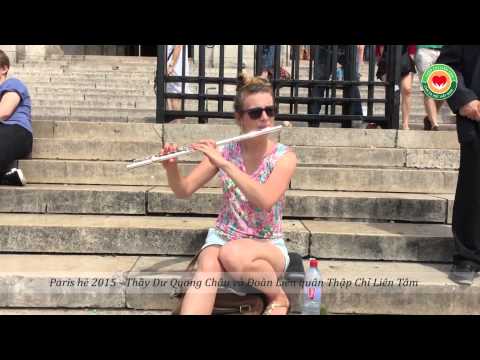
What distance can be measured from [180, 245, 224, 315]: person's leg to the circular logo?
1596mm

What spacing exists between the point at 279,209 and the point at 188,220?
112 cm

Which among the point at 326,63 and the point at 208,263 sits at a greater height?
the point at 326,63

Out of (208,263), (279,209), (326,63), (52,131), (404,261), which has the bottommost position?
(404,261)

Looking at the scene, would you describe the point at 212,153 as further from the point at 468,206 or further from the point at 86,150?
the point at 86,150

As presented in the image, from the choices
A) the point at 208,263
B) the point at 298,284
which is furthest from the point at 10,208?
the point at 298,284

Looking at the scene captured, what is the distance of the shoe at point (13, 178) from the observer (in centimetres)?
374

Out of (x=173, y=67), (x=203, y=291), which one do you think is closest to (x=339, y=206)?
(x=203, y=291)

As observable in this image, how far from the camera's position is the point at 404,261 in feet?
10.8

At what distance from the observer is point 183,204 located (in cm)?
362

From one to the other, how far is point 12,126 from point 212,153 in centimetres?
239

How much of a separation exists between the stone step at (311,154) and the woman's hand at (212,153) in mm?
1959

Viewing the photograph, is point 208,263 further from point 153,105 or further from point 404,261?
point 153,105

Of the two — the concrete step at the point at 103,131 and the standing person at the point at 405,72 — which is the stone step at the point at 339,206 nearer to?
the concrete step at the point at 103,131

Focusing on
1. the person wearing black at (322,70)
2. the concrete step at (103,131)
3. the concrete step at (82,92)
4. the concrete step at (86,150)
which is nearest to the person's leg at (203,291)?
the concrete step at (86,150)
